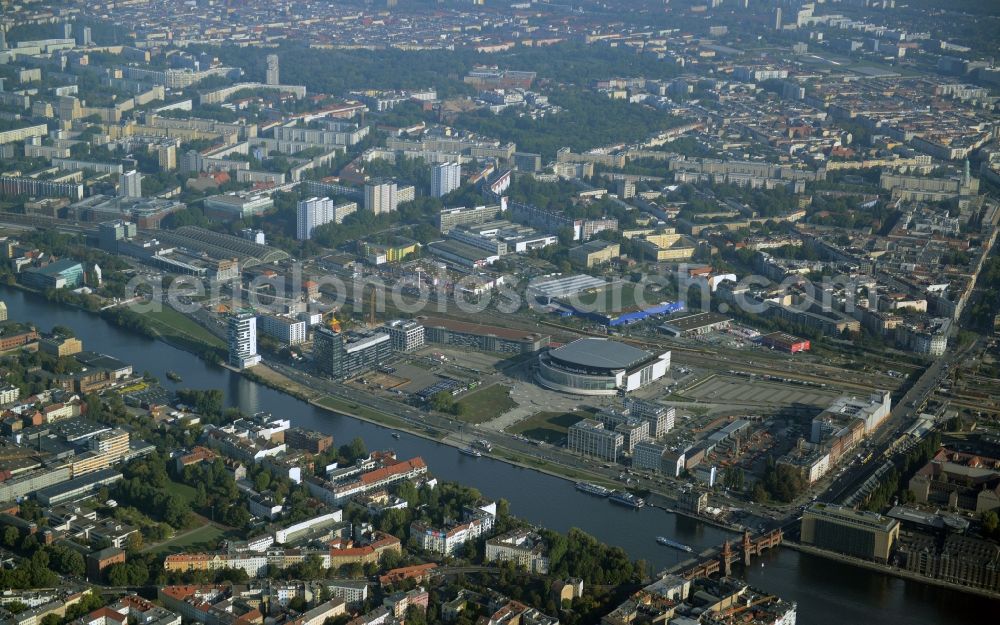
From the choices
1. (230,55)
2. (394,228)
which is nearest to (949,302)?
(394,228)

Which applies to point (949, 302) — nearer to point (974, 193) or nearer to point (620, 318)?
point (620, 318)

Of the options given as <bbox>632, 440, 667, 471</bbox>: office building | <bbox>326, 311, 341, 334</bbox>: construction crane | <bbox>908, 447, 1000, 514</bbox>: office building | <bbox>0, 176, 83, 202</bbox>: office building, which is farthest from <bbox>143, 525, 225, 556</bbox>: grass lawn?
<bbox>0, 176, 83, 202</bbox>: office building

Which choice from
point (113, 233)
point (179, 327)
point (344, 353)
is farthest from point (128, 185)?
point (344, 353)

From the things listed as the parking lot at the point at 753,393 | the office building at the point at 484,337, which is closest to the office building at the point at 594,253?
the office building at the point at 484,337

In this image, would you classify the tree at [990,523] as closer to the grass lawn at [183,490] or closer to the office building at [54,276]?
the grass lawn at [183,490]

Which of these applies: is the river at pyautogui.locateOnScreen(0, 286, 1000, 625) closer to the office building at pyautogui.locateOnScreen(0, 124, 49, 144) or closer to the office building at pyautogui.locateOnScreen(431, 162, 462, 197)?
the office building at pyautogui.locateOnScreen(431, 162, 462, 197)
